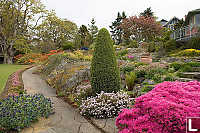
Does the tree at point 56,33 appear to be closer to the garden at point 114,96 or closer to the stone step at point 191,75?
the garden at point 114,96

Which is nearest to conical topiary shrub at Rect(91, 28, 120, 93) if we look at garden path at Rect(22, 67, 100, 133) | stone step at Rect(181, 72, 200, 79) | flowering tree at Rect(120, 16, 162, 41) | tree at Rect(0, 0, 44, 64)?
garden path at Rect(22, 67, 100, 133)

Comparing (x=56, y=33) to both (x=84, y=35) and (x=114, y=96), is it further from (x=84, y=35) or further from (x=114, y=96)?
(x=114, y=96)

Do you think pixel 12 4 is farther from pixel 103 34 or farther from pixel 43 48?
pixel 103 34

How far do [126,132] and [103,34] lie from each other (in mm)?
2592

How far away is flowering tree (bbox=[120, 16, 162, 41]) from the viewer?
17.8 metres

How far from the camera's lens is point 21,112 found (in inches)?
102

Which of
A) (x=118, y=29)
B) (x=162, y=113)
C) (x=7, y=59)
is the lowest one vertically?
(x=162, y=113)

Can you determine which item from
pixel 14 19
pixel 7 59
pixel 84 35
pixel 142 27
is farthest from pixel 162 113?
pixel 84 35

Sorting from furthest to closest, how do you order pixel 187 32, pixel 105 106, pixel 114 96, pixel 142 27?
pixel 142 27 < pixel 187 32 < pixel 114 96 < pixel 105 106

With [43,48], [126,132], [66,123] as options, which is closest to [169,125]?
[126,132]

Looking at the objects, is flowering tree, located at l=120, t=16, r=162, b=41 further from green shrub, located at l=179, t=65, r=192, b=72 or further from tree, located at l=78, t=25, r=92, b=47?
green shrub, located at l=179, t=65, r=192, b=72

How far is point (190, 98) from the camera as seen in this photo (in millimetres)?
1897

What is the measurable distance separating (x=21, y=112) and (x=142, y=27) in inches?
703

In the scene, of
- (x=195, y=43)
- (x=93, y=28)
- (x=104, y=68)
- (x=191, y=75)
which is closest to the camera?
(x=104, y=68)
